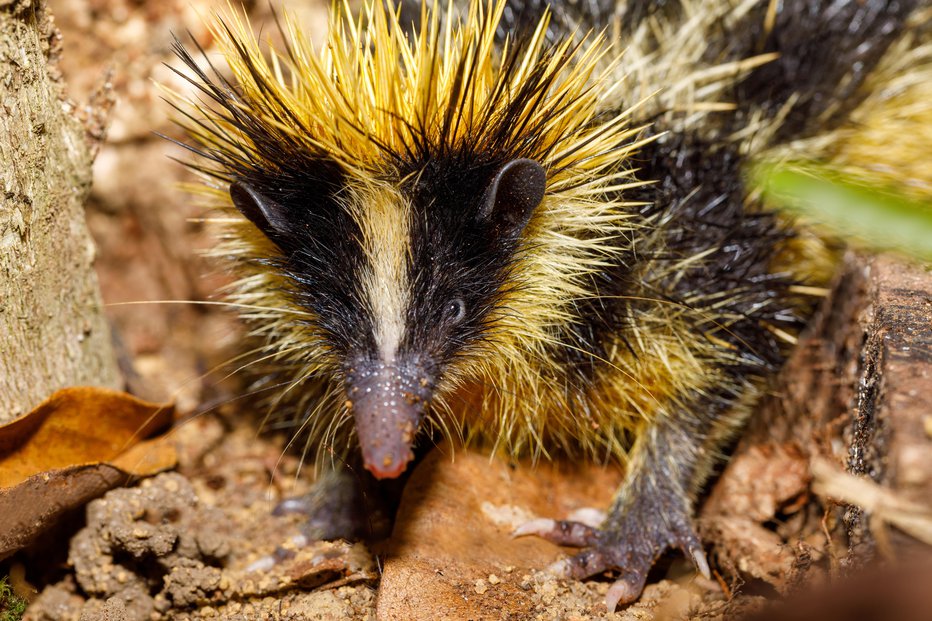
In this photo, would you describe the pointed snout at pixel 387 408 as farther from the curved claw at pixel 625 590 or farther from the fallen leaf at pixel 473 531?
Result: the curved claw at pixel 625 590

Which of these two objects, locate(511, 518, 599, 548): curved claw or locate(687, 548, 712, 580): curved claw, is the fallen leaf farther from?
locate(687, 548, 712, 580): curved claw

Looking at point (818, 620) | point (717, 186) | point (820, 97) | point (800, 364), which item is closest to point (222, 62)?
point (717, 186)

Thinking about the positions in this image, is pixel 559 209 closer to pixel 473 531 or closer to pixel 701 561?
pixel 473 531

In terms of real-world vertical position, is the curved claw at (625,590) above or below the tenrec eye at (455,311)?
below

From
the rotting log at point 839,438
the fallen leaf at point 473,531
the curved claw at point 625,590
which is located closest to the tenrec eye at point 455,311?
the fallen leaf at point 473,531

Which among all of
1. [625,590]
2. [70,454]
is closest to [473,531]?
[625,590]

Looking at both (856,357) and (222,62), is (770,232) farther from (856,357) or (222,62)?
(222,62)

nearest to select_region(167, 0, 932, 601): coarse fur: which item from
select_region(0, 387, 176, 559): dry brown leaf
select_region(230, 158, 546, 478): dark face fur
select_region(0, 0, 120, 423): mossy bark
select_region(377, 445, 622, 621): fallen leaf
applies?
select_region(230, 158, 546, 478): dark face fur
